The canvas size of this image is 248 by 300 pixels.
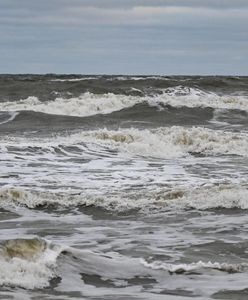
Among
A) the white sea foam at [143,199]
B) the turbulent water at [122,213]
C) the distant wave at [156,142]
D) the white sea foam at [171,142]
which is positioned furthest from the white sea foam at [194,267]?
the white sea foam at [171,142]

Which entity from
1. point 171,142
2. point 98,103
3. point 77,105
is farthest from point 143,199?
point 98,103

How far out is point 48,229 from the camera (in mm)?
7859

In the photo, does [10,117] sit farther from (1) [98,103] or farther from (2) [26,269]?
(2) [26,269]

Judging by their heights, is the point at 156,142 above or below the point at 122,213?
Answer: above

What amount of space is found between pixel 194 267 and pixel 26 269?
1.39 meters

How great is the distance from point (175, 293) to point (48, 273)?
3.18ft

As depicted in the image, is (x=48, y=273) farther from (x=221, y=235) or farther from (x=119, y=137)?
(x=119, y=137)

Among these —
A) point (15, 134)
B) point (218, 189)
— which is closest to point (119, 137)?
point (15, 134)

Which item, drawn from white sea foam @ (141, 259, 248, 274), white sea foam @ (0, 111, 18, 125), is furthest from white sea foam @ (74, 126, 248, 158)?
white sea foam @ (141, 259, 248, 274)

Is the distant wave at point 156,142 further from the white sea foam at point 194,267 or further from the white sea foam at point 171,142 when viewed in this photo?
the white sea foam at point 194,267

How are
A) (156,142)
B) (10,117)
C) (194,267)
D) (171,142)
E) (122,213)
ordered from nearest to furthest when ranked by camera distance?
(194,267) → (122,213) → (156,142) → (171,142) → (10,117)

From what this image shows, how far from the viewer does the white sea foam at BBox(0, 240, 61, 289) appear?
5.41 m

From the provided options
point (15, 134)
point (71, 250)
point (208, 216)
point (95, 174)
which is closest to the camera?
point (71, 250)

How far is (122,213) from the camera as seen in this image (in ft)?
29.1
